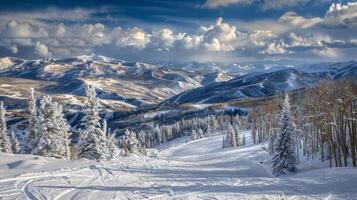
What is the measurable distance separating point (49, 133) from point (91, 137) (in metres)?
7.61

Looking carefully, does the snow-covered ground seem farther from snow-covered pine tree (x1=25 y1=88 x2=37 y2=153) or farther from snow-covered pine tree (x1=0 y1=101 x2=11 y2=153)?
snow-covered pine tree (x1=0 y1=101 x2=11 y2=153)

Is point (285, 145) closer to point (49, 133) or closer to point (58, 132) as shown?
point (58, 132)

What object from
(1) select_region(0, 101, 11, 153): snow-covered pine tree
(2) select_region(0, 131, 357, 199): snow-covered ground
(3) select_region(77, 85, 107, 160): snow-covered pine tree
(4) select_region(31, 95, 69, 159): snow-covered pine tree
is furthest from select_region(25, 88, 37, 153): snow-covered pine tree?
(2) select_region(0, 131, 357, 199): snow-covered ground

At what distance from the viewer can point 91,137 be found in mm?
52625

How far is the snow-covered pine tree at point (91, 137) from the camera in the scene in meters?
52.2

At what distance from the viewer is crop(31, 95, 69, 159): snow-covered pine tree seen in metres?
55.3

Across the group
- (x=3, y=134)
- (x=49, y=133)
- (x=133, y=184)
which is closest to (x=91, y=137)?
(x=49, y=133)

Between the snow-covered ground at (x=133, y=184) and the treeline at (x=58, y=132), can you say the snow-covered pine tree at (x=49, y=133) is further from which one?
the snow-covered ground at (x=133, y=184)

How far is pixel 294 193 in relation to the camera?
28.7 m

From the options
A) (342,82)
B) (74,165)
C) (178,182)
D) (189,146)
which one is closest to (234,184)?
(178,182)

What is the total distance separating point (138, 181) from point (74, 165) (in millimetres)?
10266

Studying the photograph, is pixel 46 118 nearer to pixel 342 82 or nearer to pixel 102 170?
pixel 102 170

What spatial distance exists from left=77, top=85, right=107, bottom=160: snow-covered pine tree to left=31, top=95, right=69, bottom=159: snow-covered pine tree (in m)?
5.08

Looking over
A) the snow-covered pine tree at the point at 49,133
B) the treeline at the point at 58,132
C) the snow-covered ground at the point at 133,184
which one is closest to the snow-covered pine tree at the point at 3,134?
the treeline at the point at 58,132
